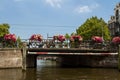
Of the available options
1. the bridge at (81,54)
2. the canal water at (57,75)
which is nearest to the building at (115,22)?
the bridge at (81,54)

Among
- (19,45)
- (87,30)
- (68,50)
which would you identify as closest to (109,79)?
(68,50)

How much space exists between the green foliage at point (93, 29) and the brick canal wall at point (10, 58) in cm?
3584

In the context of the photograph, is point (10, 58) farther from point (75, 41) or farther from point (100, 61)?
point (100, 61)

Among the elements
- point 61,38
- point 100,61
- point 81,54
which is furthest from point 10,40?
point 100,61

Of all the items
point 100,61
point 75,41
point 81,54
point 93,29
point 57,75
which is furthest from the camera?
point 93,29

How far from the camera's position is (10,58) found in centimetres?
4566

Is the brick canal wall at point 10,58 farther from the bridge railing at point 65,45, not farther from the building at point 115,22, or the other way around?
the building at point 115,22

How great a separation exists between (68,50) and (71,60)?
1209 cm

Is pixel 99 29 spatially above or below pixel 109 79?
above

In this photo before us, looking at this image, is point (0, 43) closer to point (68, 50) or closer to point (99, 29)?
point (68, 50)

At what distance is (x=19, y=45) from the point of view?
161 feet

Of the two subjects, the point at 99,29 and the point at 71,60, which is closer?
the point at 71,60

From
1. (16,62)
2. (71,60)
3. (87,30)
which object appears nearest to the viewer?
(16,62)

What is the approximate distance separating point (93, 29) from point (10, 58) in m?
37.4
